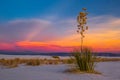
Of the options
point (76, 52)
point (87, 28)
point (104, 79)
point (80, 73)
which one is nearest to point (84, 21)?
point (87, 28)

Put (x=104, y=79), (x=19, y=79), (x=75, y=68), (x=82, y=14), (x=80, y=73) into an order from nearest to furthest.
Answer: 1. (x=19, y=79)
2. (x=104, y=79)
3. (x=80, y=73)
4. (x=75, y=68)
5. (x=82, y=14)

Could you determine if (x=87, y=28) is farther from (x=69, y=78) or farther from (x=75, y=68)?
(x=69, y=78)

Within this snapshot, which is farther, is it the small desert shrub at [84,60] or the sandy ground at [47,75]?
the small desert shrub at [84,60]

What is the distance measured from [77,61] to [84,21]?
5.94m

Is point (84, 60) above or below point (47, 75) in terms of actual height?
above

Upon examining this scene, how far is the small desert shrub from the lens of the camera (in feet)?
43.3

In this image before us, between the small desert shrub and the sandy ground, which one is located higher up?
the small desert shrub

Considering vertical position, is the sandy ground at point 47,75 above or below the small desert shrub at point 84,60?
below

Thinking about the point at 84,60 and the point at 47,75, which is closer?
the point at 47,75

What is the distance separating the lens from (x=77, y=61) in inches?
529

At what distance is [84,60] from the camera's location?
13.3 meters

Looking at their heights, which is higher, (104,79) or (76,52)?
(76,52)

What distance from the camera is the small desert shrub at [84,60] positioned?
43.3ft

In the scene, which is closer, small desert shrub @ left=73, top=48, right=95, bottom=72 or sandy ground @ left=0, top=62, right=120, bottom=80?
sandy ground @ left=0, top=62, right=120, bottom=80
